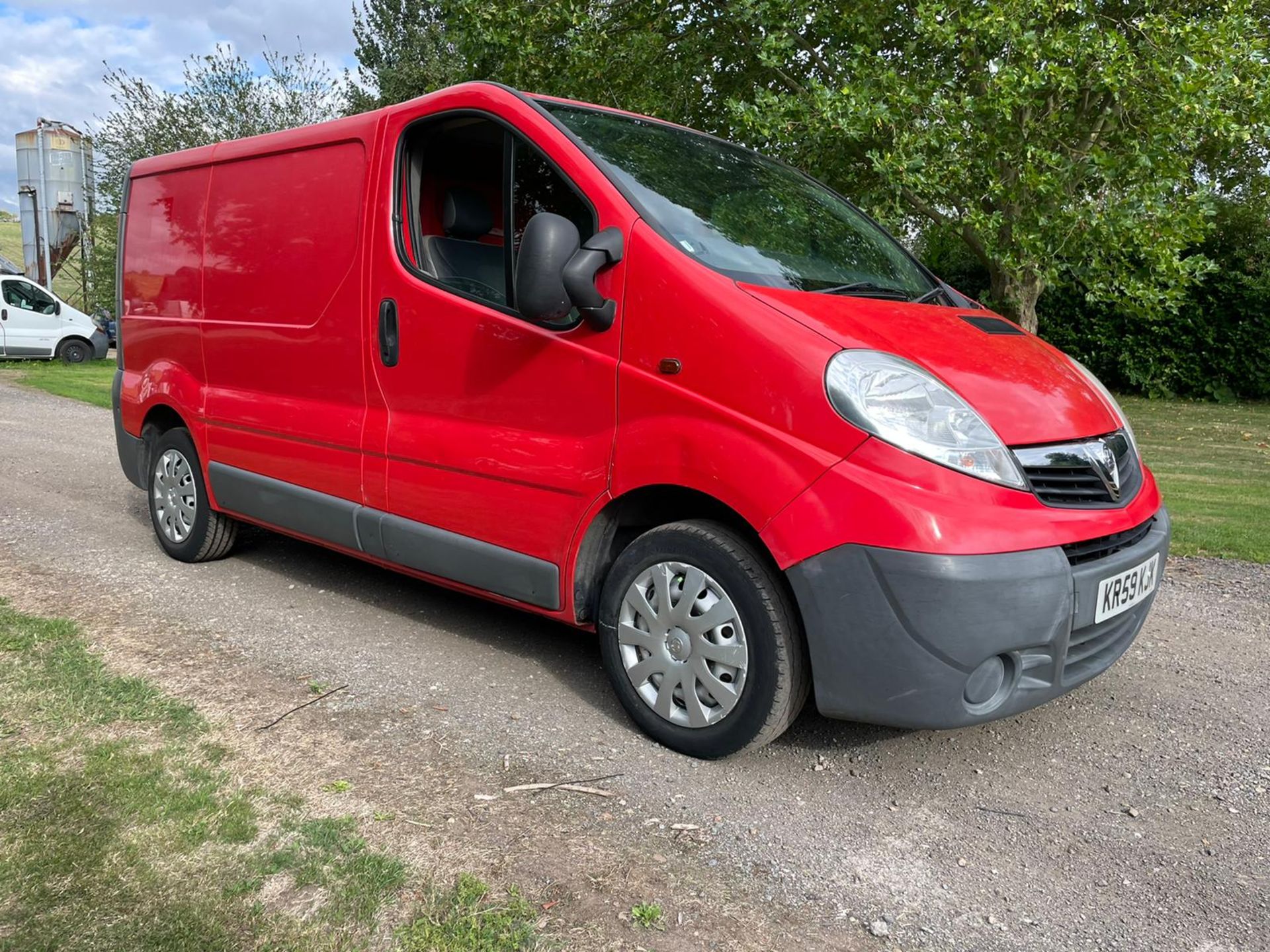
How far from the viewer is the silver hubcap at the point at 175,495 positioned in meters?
5.61

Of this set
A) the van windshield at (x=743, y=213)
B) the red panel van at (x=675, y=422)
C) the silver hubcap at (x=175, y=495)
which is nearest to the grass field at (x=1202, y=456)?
the van windshield at (x=743, y=213)

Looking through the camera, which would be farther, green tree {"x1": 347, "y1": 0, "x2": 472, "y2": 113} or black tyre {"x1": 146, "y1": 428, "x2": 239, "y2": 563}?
green tree {"x1": 347, "y1": 0, "x2": 472, "y2": 113}

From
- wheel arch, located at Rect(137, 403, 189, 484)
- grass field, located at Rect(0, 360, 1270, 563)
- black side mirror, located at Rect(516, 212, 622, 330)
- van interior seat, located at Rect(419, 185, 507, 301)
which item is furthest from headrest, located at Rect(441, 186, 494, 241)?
grass field, located at Rect(0, 360, 1270, 563)

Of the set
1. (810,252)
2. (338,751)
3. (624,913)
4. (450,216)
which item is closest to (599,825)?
(624,913)

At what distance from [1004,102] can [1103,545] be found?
26.0ft

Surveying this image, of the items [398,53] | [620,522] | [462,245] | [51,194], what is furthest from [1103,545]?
[398,53]

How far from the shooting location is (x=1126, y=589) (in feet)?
10.6

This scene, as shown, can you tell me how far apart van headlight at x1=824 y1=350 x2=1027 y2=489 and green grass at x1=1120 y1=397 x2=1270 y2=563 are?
4091 mm

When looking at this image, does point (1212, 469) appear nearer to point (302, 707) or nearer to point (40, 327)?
point (302, 707)

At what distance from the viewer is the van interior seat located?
13.1 ft

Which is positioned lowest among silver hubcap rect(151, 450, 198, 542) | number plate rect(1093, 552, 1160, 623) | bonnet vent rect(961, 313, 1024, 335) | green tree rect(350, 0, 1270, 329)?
silver hubcap rect(151, 450, 198, 542)

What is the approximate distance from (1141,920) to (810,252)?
2340mm

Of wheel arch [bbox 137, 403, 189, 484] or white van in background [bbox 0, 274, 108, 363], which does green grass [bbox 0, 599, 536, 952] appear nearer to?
wheel arch [bbox 137, 403, 189, 484]

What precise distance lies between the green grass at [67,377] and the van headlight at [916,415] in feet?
42.7
